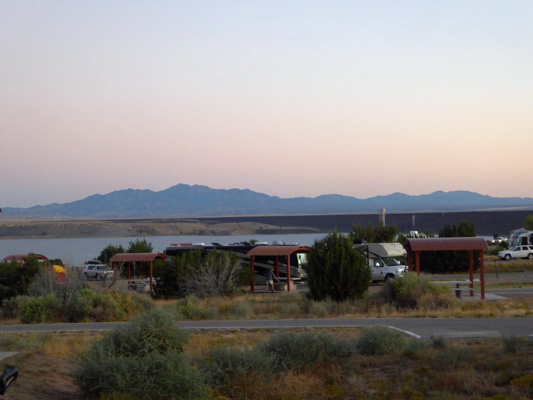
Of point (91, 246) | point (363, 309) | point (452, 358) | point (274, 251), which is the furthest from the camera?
point (91, 246)

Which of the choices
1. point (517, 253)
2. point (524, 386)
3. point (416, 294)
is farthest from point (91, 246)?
point (524, 386)

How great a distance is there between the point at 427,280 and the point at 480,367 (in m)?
13.2

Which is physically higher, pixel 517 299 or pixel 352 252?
pixel 352 252

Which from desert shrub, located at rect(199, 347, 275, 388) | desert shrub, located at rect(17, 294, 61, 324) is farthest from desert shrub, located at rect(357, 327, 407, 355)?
desert shrub, located at rect(17, 294, 61, 324)

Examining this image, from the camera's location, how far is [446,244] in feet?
95.0

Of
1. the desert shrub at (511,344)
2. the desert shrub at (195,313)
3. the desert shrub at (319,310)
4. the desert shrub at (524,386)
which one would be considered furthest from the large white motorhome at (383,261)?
the desert shrub at (524,386)

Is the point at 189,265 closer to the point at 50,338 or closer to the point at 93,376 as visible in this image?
the point at 50,338

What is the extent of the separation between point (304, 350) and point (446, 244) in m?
17.2

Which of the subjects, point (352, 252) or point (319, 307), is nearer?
point (319, 307)

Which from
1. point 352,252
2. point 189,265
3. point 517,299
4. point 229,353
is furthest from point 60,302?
point 517,299

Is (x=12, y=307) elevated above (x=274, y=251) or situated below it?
below

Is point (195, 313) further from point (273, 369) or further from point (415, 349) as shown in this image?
point (273, 369)

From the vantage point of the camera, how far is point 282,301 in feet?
97.3

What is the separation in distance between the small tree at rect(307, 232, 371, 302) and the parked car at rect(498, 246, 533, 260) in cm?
3035
